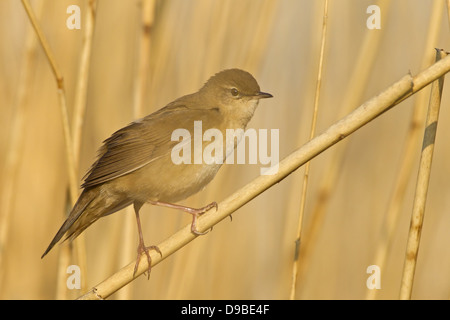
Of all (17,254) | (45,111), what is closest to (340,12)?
(45,111)

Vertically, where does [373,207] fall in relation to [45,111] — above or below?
below

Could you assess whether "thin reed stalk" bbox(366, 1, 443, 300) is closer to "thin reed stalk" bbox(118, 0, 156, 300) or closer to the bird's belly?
the bird's belly

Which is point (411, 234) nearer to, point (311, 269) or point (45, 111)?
point (311, 269)

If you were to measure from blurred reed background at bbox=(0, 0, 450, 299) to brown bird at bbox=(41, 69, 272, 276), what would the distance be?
0.12m

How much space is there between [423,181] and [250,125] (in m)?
1.42

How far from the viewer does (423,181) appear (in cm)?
176

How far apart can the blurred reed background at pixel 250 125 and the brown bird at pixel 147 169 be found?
0.12 m

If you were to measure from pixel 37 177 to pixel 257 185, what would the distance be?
197 centimetres

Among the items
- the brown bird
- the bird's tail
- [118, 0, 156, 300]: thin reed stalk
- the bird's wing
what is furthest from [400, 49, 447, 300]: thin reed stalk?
the bird's tail

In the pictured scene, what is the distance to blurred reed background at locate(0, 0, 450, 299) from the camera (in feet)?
8.00

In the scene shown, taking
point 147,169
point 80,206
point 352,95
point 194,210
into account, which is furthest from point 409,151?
point 80,206
